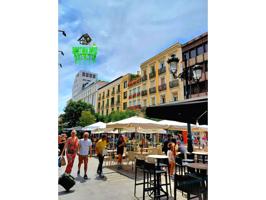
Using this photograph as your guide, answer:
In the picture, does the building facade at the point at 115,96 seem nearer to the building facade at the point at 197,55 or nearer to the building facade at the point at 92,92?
the building facade at the point at 92,92

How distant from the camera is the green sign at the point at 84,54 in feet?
7.06

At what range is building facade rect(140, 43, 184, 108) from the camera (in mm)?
21312

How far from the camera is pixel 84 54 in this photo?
2.17 metres

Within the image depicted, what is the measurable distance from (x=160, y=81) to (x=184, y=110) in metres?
21.5

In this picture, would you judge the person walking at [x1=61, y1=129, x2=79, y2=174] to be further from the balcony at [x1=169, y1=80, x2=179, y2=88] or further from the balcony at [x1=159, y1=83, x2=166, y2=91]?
the balcony at [x1=159, y1=83, x2=166, y2=91]

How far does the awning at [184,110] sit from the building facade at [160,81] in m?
17.0

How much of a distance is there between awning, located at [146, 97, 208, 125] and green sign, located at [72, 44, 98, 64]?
1245 millimetres

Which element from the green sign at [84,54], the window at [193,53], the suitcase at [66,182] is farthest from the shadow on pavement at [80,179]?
the window at [193,53]

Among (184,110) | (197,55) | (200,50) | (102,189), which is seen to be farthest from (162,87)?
(184,110)

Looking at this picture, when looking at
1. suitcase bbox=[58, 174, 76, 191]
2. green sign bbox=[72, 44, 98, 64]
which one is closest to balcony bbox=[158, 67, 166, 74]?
suitcase bbox=[58, 174, 76, 191]
